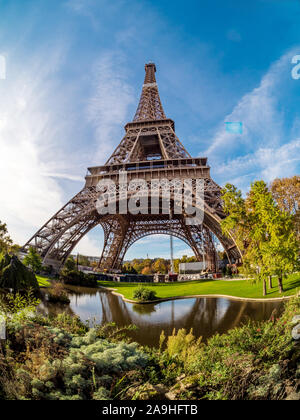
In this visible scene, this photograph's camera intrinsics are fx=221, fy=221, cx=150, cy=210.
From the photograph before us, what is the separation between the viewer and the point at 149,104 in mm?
42469

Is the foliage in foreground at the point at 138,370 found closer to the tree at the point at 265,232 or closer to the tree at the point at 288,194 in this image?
the tree at the point at 265,232

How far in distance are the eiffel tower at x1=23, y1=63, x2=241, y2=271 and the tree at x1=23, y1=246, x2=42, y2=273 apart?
4.17 feet

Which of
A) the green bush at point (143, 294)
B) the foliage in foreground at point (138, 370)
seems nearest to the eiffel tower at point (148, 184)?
the green bush at point (143, 294)

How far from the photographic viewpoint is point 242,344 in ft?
15.6

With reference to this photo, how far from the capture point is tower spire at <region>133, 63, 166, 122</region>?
132ft

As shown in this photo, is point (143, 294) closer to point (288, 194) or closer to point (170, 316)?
point (170, 316)

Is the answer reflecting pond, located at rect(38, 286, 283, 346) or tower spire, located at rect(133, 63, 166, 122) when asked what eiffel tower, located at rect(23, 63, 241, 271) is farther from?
reflecting pond, located at rect(38, 286, 283, 346)

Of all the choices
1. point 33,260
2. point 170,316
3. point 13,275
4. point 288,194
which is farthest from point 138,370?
point 288,194

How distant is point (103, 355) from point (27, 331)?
1866 millimetres

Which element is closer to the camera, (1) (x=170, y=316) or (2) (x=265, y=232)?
(1) (x=170, y=316)

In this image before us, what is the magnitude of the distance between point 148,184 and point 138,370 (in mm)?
25709

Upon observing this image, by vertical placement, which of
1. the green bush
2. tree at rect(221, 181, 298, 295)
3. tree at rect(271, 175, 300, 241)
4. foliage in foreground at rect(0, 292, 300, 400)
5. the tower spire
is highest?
the tower spire

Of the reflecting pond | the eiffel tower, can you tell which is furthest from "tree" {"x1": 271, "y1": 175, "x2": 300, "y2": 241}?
the reflecting pond
